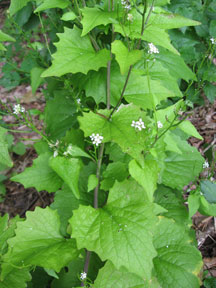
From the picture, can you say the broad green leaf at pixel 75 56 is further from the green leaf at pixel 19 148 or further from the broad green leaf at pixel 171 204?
the green leaf at pixel 19 148

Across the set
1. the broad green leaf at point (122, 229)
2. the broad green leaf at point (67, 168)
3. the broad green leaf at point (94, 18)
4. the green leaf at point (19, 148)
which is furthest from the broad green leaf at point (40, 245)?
the green leaf at point (19, 148)

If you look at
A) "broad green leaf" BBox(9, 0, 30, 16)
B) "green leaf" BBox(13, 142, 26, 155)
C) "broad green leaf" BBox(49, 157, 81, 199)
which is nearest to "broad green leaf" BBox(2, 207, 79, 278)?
"broad green leaf" BBox(49, 157, 81, 199)

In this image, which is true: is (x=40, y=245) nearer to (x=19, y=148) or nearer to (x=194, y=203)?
(x=194, y=203)

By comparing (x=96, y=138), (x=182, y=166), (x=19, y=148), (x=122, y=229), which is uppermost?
(x=96, y=138)

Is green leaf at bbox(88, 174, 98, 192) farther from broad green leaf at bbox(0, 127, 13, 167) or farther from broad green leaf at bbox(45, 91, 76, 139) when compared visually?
broad green leaf at bbox(45, 91, 76, 139)

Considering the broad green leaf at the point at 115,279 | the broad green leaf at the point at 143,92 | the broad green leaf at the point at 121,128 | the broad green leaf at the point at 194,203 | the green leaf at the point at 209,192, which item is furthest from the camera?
the green leaf at the point at 209,192

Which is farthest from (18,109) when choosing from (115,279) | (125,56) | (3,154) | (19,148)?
(19,148)

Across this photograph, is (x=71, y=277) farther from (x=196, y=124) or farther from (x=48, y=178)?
(x=196, y=124)
